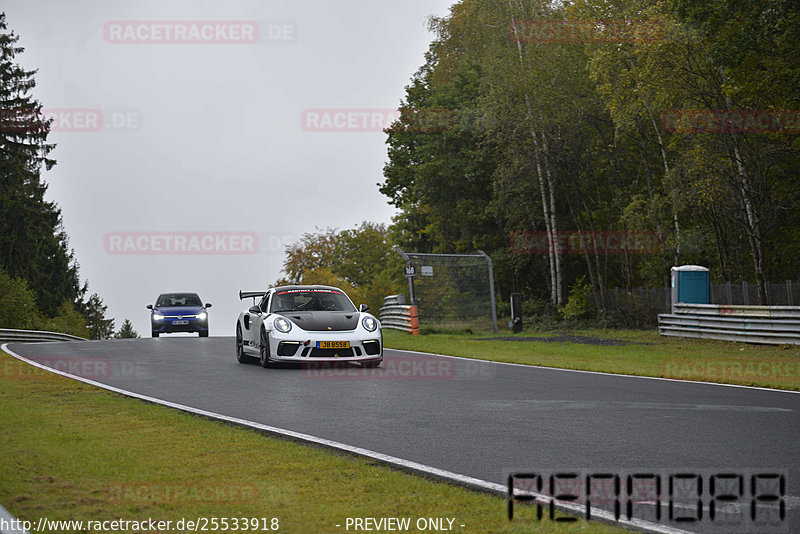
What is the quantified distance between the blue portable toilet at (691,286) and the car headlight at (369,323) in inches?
500

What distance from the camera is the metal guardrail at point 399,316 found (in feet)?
92.1

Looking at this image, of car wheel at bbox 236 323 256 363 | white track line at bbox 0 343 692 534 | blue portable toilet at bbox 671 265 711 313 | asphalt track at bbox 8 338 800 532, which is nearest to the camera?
white track line at bbox 0 343 692 534

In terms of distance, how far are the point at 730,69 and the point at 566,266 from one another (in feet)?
65.4

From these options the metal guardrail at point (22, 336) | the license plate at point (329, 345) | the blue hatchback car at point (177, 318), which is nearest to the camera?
the license plate at point (329, 345)

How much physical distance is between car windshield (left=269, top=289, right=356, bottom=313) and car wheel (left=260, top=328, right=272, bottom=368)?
0.62 metres

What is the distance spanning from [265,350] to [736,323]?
12647 mm

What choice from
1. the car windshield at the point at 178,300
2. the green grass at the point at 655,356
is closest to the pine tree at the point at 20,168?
the car windshield at the point at 178,300

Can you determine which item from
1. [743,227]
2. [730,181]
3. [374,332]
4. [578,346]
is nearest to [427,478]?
[374,332]

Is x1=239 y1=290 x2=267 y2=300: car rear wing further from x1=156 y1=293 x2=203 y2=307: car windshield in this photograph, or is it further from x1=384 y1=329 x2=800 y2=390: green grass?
x1=156 y1=293 x2=203 y2=307: car windshield

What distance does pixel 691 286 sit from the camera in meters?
25.9

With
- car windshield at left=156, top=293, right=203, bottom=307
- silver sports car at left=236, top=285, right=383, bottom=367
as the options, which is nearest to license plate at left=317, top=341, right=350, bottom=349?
silver sports car at left=236, top=285, right=383, bottom=367

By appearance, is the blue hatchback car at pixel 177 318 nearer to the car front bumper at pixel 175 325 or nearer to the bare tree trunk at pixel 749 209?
the car front bumper at pixel 175 325

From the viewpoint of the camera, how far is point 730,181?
90.7ft

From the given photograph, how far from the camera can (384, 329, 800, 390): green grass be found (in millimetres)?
14844
